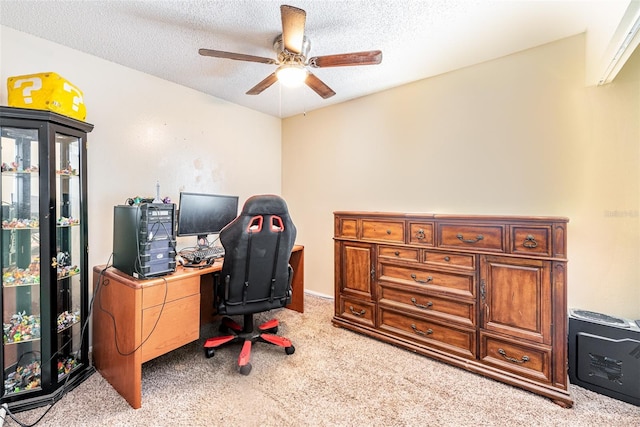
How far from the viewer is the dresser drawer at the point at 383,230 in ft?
7.34

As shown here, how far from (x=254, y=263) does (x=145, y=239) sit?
2.27 ft

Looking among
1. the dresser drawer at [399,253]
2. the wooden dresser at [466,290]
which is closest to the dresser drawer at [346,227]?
the wooden dresser at [466,290]

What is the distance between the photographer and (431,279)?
208 centimetres

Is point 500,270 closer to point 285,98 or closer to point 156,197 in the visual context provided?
point 285,98

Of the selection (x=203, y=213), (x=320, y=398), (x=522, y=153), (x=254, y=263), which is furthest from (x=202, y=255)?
(x=522, y=153)

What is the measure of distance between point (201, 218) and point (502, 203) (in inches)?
102

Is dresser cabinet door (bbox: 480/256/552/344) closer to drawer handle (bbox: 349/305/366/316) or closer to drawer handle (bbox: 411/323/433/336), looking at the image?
drawer handle (bbox: 411/323/433/336)

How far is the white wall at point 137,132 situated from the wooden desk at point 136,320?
1.91 feet

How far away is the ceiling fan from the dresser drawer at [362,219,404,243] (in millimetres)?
1220

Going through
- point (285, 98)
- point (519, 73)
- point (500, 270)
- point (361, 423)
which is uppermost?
point (285, 98)

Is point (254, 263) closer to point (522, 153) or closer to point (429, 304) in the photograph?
point (429, 304)

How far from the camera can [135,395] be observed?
1.54 metres

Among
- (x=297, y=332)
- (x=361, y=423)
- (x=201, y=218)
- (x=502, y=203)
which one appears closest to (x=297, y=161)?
(x=201, y=218)

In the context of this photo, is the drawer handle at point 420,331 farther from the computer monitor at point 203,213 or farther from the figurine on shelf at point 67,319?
the figurine on shelf at point 67,319
